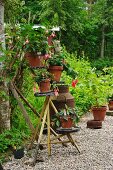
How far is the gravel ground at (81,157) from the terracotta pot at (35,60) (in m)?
1.19

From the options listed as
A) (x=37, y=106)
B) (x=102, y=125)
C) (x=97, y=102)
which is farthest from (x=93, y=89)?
(x=37, y=106)

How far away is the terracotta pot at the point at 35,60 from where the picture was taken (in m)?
5.26

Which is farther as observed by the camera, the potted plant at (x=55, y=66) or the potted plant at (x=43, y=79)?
the potted plant at (x=55, y=66)

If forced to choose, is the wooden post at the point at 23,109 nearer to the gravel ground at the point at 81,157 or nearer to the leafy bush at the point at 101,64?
the gravel ground at the point at 81,157

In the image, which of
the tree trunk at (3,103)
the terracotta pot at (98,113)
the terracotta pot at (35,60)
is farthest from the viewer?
the terracotta pot at (98,113)

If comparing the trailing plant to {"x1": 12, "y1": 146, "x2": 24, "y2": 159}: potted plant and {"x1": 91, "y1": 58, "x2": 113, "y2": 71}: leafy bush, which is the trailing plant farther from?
{"x1": 91, "y1": 58, "x2": 113, "y2": 71}: leafy bush

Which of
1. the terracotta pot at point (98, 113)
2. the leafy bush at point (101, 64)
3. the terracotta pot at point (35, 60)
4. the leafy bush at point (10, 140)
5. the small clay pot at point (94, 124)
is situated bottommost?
the leafy bush at point (101, 64)

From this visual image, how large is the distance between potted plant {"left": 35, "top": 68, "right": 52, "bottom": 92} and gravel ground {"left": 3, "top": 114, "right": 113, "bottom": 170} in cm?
88

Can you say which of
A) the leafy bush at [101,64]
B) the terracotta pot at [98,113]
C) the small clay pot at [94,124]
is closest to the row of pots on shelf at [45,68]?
the small clay pot at [94,124]

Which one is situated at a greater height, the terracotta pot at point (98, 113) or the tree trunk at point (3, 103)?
the tree trunk at point (3, 103)

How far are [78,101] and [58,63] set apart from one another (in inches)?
137

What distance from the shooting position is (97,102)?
810cm

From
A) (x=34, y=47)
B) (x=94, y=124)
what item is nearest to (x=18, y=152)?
(x=34, y=47)

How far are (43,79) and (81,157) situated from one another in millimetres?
1122
